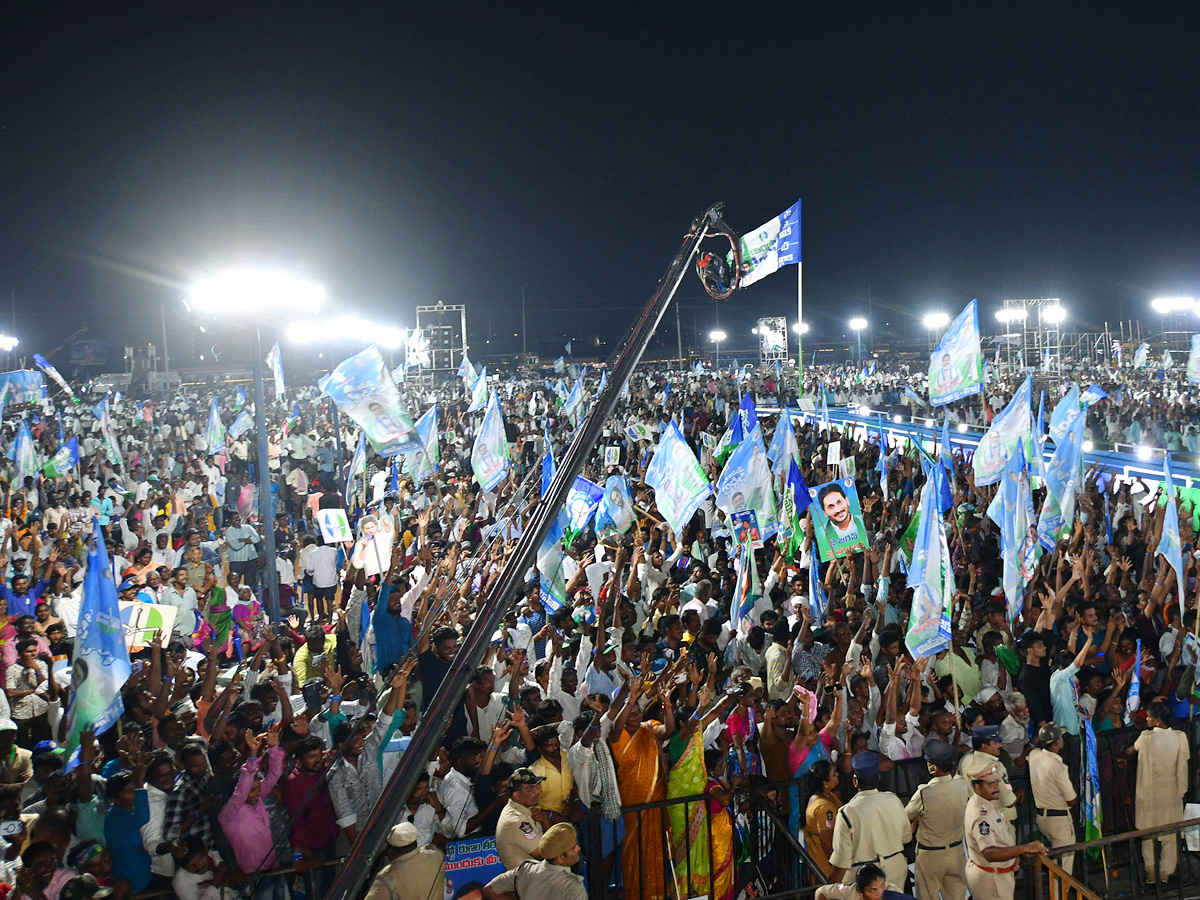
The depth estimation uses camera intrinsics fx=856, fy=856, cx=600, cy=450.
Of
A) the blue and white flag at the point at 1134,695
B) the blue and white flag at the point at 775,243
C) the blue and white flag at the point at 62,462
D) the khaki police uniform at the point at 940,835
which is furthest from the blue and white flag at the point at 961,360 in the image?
the blue and white flag at the point at 62,462

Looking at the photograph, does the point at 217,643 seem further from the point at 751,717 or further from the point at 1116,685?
the point at 1116,685

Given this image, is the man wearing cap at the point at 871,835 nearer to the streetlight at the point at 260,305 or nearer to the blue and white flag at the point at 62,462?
the streetlight at the point at 260,305

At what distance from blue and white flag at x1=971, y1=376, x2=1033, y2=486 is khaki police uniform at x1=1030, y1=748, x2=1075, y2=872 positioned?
5.59 meters

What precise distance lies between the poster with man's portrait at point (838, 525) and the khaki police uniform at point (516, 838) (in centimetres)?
526

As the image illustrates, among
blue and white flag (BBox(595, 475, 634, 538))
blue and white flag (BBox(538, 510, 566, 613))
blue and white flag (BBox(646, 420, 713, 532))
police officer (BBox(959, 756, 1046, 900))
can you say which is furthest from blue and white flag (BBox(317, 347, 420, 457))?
police officer (BBox(959, 756, 1046, 900))

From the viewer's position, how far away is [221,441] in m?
19.0

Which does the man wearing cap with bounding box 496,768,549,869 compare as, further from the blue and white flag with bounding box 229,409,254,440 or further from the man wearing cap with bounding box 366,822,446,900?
A: the blue and white flag with bounding box 229,409,254,440

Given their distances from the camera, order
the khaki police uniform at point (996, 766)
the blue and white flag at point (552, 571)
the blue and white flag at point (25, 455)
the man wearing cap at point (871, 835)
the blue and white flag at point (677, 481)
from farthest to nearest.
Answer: the blue and white flag at point (25, 455), the blue and white flag at point (677, 481), the blue and white flag at point (552, 571), the khaki police uniform at point (996, 766), the man wearing cap at point (871, 835)

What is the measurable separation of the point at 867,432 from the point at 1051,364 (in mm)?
34816

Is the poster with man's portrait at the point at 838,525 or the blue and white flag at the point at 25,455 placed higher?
the blue and white flag at the point at 25,455

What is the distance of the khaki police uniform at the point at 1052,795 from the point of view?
18.8 ft

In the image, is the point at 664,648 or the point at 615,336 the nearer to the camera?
the point at 664,648

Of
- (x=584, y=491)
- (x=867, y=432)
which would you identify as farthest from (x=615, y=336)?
(x=584, y=491)

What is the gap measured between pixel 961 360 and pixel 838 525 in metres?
5.61
